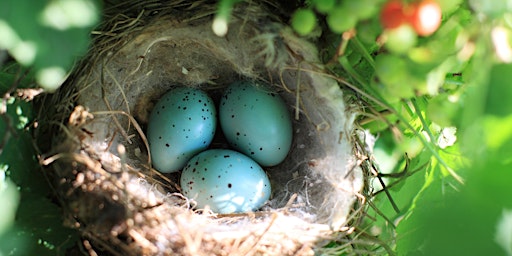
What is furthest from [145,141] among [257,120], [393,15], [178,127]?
[393,15]

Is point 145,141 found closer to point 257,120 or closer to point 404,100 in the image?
point 257,120

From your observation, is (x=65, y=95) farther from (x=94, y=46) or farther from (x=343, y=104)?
(x=343, y=104)

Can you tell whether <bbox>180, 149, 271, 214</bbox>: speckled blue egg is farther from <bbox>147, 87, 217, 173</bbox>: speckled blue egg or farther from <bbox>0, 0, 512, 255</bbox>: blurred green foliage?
<bbox>0, 0, 512, 255</bbox>: blurred green foliage

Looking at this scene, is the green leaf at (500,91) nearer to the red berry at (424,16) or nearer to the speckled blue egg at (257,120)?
the red berry at (424,16)

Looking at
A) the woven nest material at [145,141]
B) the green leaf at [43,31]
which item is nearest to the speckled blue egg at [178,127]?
the woven nest material at [145,141]

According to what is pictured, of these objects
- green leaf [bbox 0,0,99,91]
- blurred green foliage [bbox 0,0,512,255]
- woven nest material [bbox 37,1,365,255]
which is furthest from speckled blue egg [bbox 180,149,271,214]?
green leaf [bbox 0,0,99,91]

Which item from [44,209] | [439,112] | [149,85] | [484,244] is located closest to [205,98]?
[149,85]
